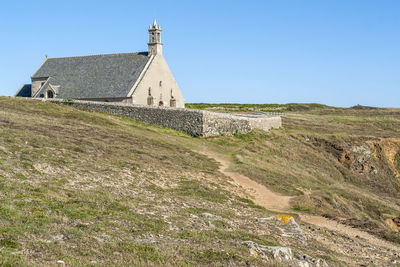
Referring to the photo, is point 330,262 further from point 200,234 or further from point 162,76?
point 162,76

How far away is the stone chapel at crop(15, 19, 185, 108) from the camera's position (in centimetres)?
5356

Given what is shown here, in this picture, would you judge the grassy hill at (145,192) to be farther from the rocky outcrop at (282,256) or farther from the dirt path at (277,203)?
the dirt path at (277,203)

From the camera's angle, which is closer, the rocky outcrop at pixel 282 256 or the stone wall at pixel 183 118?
the rocky outcrop at pixel 282 256

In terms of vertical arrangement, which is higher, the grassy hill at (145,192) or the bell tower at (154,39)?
the bell tower at (154,39)

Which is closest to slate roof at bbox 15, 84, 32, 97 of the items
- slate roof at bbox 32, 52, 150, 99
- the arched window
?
slate roof at bbox 32, 52, 150, 99

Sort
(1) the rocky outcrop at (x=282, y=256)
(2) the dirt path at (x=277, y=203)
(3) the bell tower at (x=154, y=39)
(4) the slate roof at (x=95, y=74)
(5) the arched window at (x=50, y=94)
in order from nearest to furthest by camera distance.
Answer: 1. (1) the rocky outcrop at (x=282, y=256)
2. (2) the dirt path at (x=277, y=203)
3. (4) the slate roof at (x=95, y=74)
4. (3) the bell tower at (x=154, y=39)
5. (5) the arched window at (x=50, y=94)

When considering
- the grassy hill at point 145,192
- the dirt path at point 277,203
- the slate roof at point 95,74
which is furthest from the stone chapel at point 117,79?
the dirt path at point 277,203

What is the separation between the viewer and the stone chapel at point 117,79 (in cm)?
5356

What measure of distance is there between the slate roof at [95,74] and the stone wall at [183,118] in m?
3.82

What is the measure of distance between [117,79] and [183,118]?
14002 mm

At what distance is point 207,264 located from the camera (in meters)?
11.7

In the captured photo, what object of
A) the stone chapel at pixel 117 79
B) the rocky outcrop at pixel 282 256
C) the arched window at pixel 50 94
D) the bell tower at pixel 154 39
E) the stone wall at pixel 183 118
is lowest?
the rocky outcrop at pixel 282 256

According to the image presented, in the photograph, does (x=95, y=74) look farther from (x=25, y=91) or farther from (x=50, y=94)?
(x=25, y=91)

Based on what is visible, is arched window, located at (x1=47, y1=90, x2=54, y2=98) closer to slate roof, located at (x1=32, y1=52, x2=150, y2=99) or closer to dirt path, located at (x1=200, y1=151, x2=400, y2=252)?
slate roof, located at (x1=32, y1=52, x2=150, y2=99)
